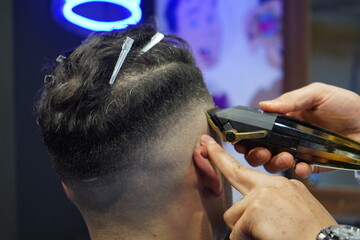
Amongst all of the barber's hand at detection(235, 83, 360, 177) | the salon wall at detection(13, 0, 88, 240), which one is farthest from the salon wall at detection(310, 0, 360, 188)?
the salon wall at detection(13, 0, 88, 240)

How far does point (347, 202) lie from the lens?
9.16 feet

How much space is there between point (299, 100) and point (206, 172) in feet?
1.73

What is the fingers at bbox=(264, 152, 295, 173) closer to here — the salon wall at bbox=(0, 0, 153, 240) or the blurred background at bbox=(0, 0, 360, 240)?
the blurred background at bbox=(0, 0, 360, 240)

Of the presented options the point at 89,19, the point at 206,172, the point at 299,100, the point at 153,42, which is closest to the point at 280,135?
the point at 206,172

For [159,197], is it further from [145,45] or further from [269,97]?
[269,97]

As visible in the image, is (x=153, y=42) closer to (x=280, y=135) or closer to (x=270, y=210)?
(x=280, y=135)

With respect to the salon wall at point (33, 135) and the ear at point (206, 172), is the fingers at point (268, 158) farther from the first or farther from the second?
the salon wall at point (33, 135)

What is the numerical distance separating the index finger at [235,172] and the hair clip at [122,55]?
32 centimetres

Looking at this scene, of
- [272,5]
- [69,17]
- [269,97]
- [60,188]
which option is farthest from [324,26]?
[60,188]

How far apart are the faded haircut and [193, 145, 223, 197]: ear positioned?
98mm

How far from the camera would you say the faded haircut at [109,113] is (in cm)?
106

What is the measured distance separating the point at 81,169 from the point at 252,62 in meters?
2.01

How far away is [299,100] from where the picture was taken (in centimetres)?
145

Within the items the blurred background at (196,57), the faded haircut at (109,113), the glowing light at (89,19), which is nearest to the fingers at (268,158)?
the faded haircut at (109,113)
